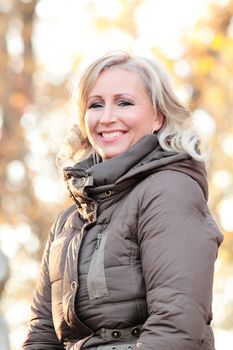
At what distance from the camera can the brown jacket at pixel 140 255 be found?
3.39 m

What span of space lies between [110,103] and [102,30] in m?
9.21

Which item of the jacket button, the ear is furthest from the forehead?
the jacket button

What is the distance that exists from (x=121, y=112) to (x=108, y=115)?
0.16ft

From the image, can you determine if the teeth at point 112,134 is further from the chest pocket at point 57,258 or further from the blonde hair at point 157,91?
the chest pocket at point 57,258

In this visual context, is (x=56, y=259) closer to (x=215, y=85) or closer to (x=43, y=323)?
(x=43, y=323)

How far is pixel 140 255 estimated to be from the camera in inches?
139

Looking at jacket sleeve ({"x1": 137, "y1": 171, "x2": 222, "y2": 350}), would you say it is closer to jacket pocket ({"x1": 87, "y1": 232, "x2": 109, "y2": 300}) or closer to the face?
jacket pocket ({"x1": 87, "y1": 232, "x2": 109, "y2": 300})

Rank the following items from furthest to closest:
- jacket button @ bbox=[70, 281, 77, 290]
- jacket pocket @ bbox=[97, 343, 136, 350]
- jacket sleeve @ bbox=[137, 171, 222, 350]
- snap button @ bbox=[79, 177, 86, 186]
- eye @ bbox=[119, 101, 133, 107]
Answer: eye @ bbox=[119, 101, 133, 107] < snap button @ bbox=[79, 177, 86, 186] < jacket button @ bbox=[70, 281, 77, 290] < jacket pocket @ bbox=[97, 343, 136, 350] < jacket sleeve @ bbox=[137, 171, 222, 350]

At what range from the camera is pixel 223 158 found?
583 inches

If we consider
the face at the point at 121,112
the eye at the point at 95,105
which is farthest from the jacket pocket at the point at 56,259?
the eye at the point at 95,105

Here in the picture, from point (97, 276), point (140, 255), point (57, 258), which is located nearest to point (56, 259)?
point (57, 258)

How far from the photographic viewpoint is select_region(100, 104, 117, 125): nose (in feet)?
12.7

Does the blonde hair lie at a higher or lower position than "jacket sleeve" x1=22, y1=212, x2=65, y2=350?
higher

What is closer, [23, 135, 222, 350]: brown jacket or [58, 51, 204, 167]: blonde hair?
[23, 135, 222, 350]: brown jacket
